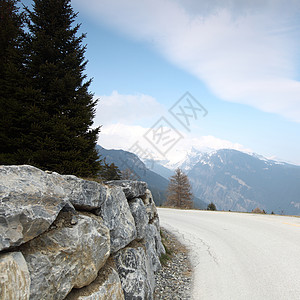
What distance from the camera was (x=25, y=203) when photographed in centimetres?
242

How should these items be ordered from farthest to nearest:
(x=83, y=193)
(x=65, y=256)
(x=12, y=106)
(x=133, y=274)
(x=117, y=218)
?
1. (x=12, y=106)
2. (x=117, y=218)
3. (x=133, y=274)
4. (x=83, y=193)
5. (x=65, y=256)

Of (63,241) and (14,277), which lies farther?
(63,241)

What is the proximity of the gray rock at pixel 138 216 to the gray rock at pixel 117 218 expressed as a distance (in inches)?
14.2

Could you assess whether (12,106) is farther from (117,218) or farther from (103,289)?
(103,289)

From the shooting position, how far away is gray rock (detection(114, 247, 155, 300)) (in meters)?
3.96

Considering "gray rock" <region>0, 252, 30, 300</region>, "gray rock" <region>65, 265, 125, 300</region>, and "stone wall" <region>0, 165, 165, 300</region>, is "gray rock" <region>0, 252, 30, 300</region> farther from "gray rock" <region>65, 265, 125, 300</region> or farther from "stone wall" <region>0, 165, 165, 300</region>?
"gray rock" <region>65, 265, 125, 300</region>

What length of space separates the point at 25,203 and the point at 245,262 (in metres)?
6.34

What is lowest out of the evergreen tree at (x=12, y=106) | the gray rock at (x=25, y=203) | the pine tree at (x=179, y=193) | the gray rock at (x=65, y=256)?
the pine tree at (x=179, y=193)

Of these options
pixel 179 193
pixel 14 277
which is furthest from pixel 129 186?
pixel 179 193

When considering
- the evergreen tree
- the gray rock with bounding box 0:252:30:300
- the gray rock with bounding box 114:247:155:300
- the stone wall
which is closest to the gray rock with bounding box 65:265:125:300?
the stone wall

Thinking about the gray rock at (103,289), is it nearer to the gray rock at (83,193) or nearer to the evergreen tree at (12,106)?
the gray rock at (83,193)

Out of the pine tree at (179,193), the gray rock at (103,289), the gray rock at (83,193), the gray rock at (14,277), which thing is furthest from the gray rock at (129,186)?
the pine tree at (179,193)

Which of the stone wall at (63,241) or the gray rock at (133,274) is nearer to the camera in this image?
the stone wall at (63,241)

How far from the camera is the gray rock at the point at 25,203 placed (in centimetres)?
219
